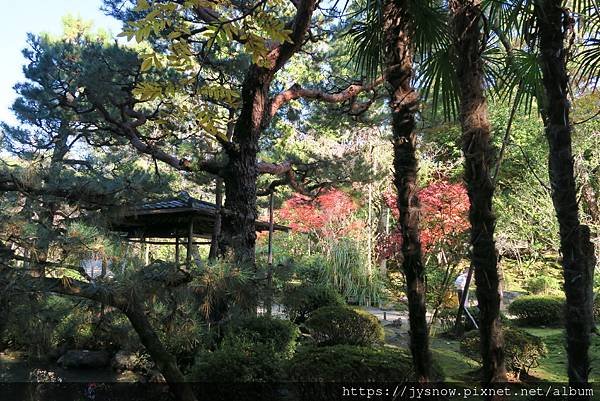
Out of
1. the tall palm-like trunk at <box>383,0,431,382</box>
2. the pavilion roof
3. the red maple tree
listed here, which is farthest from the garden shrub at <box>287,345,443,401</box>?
the red maple tree

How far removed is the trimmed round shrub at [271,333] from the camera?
19.0ft

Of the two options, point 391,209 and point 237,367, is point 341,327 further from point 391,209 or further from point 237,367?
point 391,209

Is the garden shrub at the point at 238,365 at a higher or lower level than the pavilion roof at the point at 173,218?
lower

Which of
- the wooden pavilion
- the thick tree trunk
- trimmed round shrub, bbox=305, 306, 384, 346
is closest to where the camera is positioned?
the thick tree trunk

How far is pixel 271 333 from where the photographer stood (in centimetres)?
602

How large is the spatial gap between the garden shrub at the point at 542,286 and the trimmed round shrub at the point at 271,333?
29.6ft

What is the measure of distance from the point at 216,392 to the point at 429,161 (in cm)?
1065

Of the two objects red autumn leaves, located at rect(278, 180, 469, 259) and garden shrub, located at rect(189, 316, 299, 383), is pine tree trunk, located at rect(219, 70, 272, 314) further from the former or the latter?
red autumn leaves, located at rect(278, 180, 469, 259)

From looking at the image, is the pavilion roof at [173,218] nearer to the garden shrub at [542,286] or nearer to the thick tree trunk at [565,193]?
the thick tree trunk at [565,193]

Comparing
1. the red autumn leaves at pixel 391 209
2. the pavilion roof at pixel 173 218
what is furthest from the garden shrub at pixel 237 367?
the red autumn leaves at pixel 391 209

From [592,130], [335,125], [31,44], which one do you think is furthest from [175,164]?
[592,130]

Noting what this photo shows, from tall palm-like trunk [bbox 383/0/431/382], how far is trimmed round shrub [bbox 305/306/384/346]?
4.26 m

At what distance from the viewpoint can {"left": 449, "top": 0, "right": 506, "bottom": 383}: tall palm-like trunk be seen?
210cm

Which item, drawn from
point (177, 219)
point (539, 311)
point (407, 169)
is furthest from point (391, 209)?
point (407, 169)
